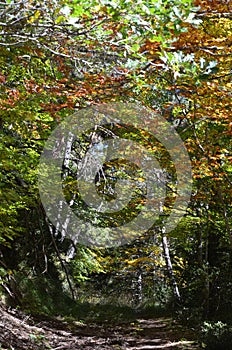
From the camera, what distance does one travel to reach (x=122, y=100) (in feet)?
22.2

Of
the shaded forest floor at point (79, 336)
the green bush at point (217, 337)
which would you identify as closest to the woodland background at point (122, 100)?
the green bush at point (217, 337)

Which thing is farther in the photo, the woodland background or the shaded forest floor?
the shaded forest floor

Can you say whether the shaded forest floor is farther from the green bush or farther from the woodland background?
the woodland background

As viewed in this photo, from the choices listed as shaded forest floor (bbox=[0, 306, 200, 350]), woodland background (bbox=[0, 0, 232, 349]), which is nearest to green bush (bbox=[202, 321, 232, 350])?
woodland background (bbox=[0, 0, 232, 349])

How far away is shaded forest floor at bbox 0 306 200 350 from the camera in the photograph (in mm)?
5535

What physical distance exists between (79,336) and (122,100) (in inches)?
191

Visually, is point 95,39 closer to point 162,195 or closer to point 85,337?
point 162,195

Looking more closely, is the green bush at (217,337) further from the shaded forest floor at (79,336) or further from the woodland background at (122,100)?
the shaded forest floor at (79,336)

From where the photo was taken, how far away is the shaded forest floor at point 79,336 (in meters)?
5.54

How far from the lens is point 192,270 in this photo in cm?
1008

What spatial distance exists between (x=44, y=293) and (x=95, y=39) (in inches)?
347

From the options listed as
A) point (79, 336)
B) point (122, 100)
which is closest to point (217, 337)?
point (79, 336)

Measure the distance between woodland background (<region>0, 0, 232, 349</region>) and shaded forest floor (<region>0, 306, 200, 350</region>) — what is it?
0.64 m

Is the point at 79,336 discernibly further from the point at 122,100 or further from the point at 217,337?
the point at 122,100
